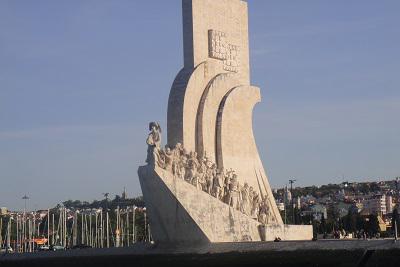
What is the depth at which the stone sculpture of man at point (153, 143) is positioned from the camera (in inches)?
995

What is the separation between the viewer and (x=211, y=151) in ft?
94.6

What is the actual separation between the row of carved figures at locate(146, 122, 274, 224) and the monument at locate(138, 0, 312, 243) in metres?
0.03

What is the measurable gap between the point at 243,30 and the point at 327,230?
15737 mm

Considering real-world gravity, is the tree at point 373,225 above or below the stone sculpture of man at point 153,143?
below

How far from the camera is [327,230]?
43.8 meters

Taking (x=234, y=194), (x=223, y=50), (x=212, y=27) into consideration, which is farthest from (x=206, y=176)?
(x=212, y=27)

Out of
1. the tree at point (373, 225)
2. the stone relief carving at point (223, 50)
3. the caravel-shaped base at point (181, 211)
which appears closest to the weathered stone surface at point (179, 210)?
the caravel-shaped base at point (181, 211)

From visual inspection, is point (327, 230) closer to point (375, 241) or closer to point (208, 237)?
point (208, 237)

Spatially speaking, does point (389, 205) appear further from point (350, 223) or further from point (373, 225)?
point (373, 225)

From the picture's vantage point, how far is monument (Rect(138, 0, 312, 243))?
25688mm

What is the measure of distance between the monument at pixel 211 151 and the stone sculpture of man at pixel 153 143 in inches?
1.1

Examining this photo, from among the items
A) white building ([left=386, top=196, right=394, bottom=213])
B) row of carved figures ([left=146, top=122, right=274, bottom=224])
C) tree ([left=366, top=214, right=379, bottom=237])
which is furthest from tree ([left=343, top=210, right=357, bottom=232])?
white building ([left=386, top=196, right=394, bottom=213])

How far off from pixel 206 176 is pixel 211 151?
1.92 metres

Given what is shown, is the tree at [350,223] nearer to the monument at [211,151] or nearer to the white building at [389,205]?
the monument at [211,151]
